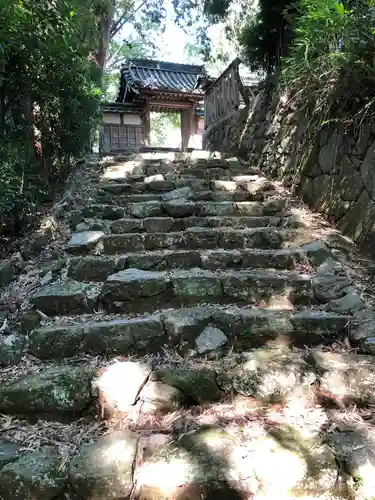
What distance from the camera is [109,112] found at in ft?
43.6

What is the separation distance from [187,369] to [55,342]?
2.32ft

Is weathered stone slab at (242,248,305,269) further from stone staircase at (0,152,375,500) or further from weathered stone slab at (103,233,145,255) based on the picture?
weathered stone slab at (103,233,145,255)

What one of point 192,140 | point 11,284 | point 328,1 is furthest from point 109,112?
point 11,284

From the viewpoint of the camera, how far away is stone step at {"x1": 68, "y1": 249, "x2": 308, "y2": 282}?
2.62 metres

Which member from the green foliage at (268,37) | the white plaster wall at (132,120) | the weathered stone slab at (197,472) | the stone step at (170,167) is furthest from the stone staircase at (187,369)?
the white plaster wall at (132,120)

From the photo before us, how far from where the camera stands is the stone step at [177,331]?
1.97 meters

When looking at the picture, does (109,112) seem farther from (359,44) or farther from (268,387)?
(268,387)

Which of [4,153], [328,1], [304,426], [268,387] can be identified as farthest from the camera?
[328,1]

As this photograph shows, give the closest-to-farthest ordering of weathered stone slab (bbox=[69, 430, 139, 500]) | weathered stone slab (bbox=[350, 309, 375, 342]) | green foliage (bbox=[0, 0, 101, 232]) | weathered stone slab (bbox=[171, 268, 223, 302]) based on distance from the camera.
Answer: weathered stone slab (bbox=[69, 430, 139, 500])
weathered stone slab (bbox=[350, 309, 375, 342])
weathered stone slab (bbox=[171, 268, 223, 302])
green foliage (bbox=[0, 0, 101, 232])

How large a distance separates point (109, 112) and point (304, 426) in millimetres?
13379

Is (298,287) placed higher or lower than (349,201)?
lower

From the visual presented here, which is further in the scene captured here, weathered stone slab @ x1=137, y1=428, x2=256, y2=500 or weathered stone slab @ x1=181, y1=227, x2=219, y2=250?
weathered stone slab @ x1=181, y1=227, x2=219, y2=250

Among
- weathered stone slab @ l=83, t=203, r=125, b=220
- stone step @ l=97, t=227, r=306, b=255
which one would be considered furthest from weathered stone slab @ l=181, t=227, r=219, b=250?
weathered stone slab @ l=83, t=203, r=125, b=220

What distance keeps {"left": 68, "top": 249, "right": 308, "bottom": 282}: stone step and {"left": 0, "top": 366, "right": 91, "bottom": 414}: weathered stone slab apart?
0.98 meters
